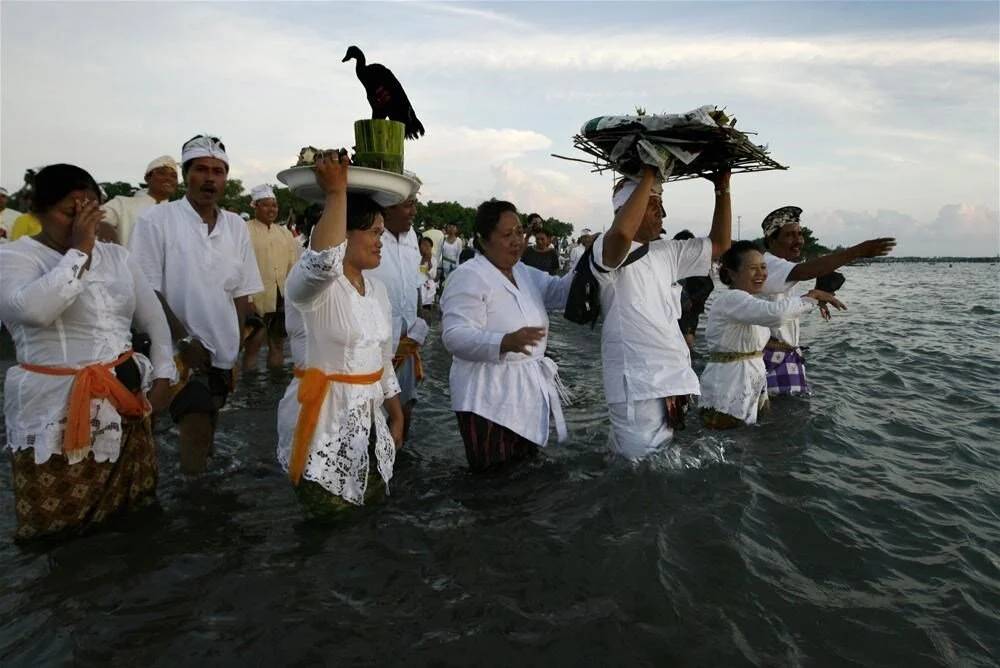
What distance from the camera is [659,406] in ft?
13.4

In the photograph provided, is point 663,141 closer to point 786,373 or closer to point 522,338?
point 522,338

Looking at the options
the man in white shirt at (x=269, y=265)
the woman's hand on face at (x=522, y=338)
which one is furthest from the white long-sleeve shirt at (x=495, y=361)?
the man in white shirt at (x=269, y=265)

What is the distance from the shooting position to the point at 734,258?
5.35 meters

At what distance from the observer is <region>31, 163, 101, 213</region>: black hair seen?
3066mm

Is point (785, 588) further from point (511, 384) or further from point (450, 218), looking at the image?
point (450, 218)

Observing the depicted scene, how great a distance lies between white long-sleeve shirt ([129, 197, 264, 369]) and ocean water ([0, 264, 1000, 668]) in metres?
1.06

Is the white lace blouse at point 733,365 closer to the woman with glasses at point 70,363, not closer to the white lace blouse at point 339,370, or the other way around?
the white lace blouse at point 339,370

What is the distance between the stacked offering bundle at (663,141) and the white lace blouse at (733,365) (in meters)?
1.49

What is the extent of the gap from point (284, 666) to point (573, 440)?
A: 11.2 ft

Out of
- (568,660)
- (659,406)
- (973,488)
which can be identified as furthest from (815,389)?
(568,660)

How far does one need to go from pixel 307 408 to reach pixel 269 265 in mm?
5323

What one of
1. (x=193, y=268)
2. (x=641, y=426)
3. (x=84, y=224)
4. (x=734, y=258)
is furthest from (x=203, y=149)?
(x=734, y=258)

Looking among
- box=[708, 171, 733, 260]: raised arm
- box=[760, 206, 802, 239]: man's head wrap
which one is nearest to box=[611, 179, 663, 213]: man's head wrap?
box=[708, 171, 733, 260]: raised arm

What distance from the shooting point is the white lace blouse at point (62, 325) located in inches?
115
